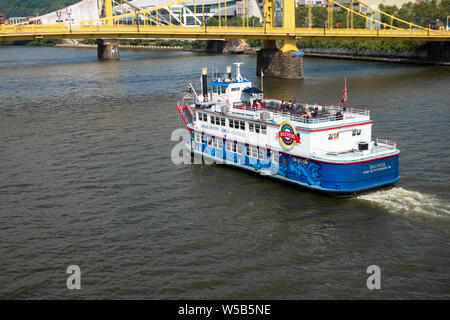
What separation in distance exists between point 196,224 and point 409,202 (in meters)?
9.78

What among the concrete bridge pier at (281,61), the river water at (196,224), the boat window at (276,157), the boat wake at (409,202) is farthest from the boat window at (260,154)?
the concrete bridge pier at (281,61)

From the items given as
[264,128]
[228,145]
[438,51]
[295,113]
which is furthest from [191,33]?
[295,113]

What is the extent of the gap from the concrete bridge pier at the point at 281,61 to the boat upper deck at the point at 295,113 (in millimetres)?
45035

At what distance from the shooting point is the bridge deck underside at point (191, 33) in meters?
64.7

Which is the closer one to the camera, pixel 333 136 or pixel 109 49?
pixel 333 136

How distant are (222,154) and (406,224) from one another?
12.3 m

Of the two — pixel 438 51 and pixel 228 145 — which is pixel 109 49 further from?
pixel 228 145

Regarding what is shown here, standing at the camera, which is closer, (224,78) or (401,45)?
(224,78)

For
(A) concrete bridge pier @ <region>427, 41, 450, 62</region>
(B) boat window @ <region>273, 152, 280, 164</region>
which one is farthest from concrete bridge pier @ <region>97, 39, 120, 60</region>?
(B) boat window @ <region>273, 152, 280, 164</region>

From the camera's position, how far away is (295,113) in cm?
2759

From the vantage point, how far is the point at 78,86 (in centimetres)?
6762

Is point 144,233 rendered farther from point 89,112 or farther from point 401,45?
point 401,45

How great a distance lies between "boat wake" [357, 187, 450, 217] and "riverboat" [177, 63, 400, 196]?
1.58 feet

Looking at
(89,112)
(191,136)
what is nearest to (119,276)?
(191,136)
